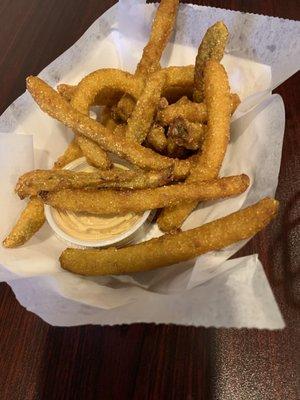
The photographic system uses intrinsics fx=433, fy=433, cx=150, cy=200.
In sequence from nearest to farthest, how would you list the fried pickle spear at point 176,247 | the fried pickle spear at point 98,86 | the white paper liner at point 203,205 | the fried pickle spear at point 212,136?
the white paper liner at point 203,205, the fried pickle spear at point 176,247, the fried pickle spear at point 212,136, the fried pickle spear at point 98,86

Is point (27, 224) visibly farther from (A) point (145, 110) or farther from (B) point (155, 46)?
(B) point (155, 46)

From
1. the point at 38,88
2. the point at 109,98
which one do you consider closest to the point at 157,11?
the point at 109,98

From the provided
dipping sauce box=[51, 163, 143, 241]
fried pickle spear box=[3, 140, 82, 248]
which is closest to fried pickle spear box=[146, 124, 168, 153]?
dipping sauce box=[51, 163, 143, 241]

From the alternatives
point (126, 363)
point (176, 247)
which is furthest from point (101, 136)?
point (126, 363)

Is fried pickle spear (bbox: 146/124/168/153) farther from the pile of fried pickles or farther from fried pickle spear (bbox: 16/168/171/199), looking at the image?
fried pickle spear (bbox: 16/168/171/199)

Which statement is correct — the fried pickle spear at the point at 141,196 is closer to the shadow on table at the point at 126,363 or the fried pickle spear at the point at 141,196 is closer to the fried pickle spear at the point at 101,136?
the fried pickle spear at the point at 101,136

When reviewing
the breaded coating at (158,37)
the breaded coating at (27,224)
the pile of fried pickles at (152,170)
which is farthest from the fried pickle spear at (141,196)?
the breaded coating at (158,37)

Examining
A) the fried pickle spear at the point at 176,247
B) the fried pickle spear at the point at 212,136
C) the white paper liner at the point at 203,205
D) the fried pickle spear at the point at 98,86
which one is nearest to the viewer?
the white paper liner at the point at 203,205
